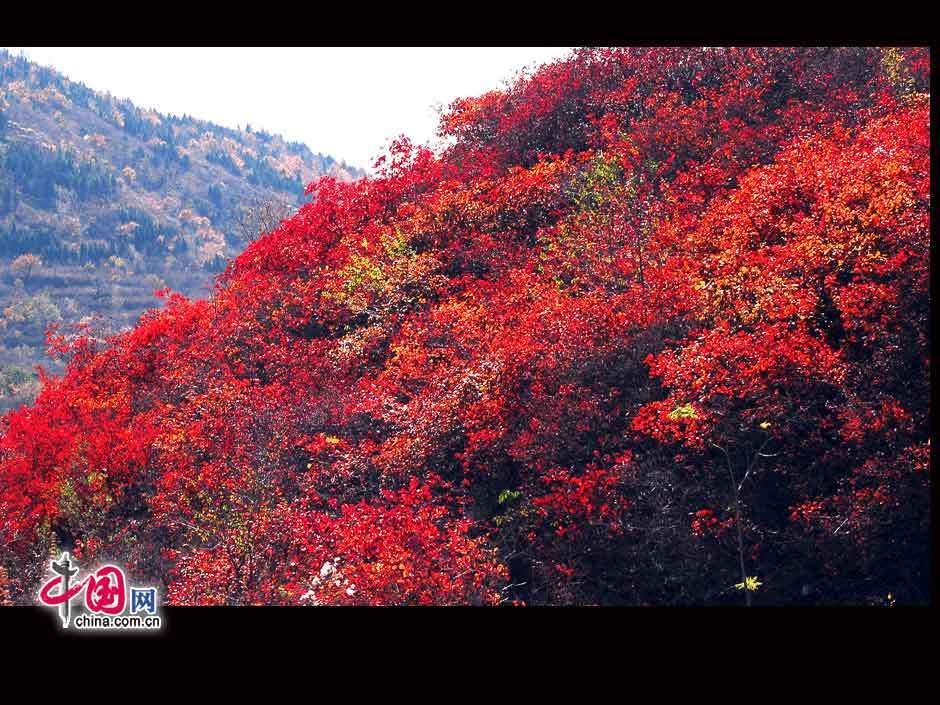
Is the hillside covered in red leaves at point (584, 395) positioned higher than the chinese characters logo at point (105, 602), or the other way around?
the hillside covered in red leaves at point (584, 395)

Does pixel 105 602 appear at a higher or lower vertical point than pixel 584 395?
lower

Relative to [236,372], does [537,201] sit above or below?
above

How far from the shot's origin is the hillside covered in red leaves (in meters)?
16.4

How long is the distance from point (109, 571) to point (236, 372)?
12.3m

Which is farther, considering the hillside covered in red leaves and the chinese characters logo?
the hillside covered in red leaves

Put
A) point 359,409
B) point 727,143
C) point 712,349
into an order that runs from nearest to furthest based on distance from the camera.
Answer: point 712,349 < point 359,409 < point 727,143

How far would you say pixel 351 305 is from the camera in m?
25.2

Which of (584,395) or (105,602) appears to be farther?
(584,395)

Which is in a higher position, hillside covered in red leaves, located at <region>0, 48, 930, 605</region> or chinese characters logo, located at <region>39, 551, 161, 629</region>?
hillside covered in red leaves, located at <region>0, 48, 930, 605</region>

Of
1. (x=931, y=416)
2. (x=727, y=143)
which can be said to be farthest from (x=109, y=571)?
(x=727, y=143)

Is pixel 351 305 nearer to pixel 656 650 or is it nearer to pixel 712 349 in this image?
pixel 712 349

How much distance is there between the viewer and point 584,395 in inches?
736

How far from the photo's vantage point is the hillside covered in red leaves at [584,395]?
16359 mm

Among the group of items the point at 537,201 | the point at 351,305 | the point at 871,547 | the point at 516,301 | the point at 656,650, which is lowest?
the point at 656,650
